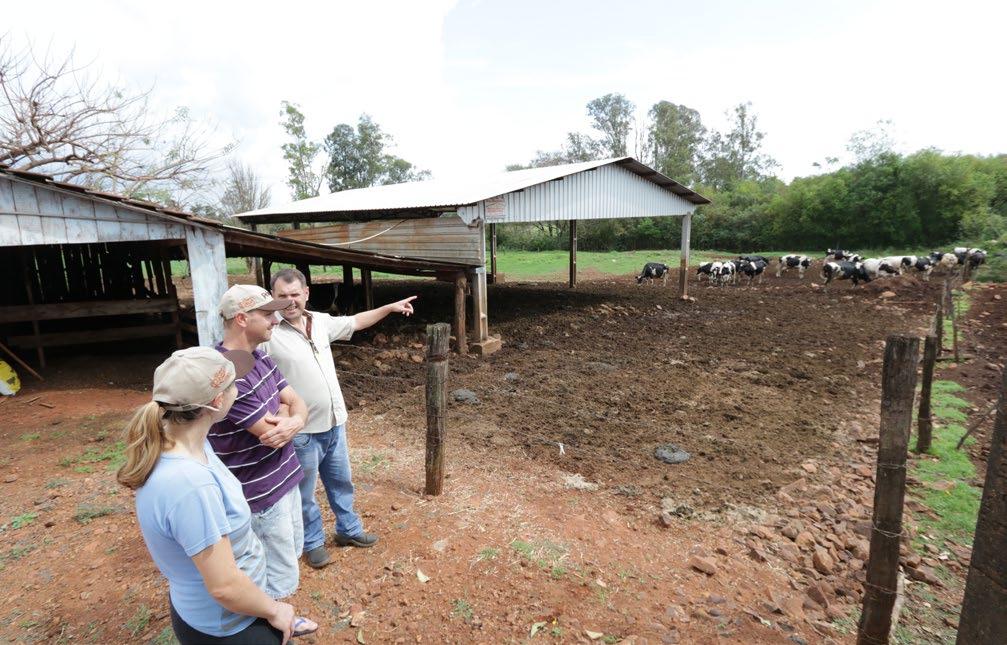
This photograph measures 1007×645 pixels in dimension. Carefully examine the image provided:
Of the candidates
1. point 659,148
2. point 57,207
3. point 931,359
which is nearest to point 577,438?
point 931,359

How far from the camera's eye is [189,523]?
148 centimetres

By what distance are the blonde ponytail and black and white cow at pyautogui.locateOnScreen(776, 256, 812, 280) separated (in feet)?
69.7

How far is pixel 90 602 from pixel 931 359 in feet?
24.8

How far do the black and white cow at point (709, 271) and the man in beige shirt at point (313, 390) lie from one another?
58.6 ft

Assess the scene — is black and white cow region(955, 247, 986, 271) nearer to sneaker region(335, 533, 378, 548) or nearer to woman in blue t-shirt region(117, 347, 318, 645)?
sneaker region(335, 533, 378, 548)

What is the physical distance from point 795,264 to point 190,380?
22154 millimetres

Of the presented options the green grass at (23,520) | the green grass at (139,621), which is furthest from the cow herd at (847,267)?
the green grass at (139,621)

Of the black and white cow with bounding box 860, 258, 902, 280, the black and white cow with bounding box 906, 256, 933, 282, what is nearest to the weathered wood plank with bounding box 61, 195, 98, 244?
the black and white cow with bounding box 860, 258, 902, 280

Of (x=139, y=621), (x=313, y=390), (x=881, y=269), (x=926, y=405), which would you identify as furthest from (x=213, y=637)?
(x=881, y=269)

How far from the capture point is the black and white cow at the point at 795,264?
763 inches

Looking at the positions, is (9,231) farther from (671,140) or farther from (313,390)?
(671,140)

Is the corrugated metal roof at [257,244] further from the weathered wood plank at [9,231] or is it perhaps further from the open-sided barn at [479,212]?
the open-sided barn at [479,212]

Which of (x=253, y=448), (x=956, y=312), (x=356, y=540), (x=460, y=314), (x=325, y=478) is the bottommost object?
(x=356, y=540)

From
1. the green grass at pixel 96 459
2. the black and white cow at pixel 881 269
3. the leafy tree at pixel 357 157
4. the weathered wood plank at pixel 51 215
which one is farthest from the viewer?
the leafy tree at pixel 357 157
